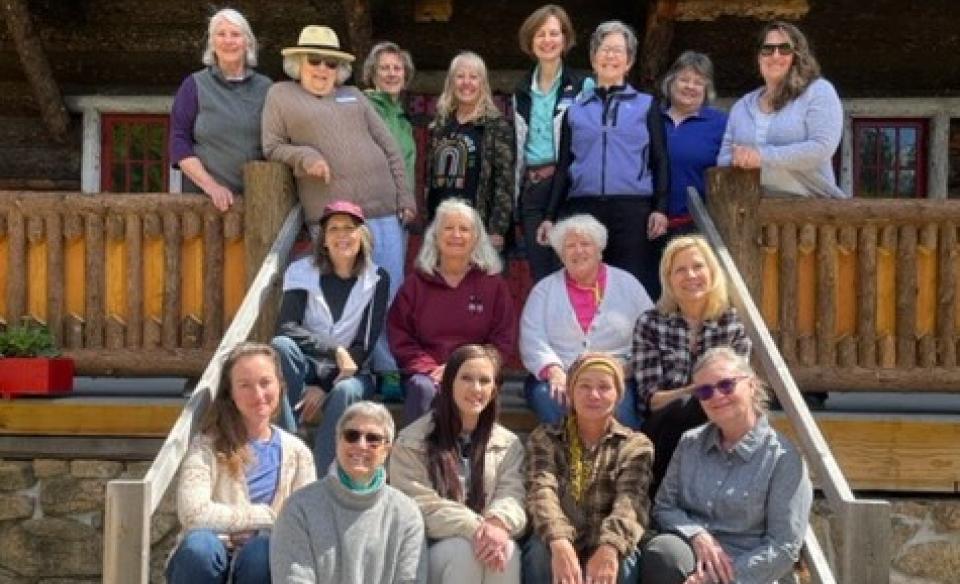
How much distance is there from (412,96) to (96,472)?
4006mm

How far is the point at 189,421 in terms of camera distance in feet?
17.9

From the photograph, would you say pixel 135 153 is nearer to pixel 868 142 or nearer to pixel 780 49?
pixel 868 142

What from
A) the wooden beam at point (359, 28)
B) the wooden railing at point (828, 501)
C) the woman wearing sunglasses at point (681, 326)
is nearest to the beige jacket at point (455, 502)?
the woman wearing sunglasses at point (681, 326)

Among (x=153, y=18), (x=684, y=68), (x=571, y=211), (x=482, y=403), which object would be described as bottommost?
(x=482, y=403)

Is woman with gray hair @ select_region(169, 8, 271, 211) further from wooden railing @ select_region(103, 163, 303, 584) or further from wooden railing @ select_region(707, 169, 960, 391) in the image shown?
wooden railing @ select_region(707, 169, 960, 391)

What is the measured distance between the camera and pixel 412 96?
409 inches

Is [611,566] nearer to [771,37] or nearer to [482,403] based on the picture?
[482,403]

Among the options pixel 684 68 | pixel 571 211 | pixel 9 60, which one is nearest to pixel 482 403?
pixel 571 211

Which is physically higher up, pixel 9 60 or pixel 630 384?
pixel 9 60

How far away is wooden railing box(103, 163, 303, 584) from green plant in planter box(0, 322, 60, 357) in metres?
1.09

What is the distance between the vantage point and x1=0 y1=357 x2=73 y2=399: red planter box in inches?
276

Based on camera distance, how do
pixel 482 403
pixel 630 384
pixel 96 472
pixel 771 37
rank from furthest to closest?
1. pixel 96 472
2. pixel 771 37
3. pixel 630 384
4. pixel 482 403

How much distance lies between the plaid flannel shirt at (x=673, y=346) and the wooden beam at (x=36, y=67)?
544 cm

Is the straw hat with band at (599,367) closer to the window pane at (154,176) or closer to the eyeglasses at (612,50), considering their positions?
the eyeglasses at (612,50)
